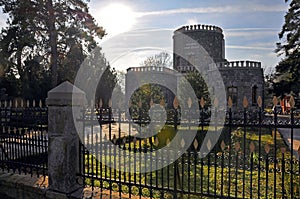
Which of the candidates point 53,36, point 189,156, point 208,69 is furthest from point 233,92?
point 189,156

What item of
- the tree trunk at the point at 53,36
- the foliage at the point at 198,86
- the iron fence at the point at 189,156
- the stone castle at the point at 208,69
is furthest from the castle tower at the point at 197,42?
the iron fence at the point at 189,156

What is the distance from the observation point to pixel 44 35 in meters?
17.0

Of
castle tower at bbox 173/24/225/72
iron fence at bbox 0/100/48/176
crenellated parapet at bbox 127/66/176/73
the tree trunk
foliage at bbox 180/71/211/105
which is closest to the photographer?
iron fence at bbox 0/100/48/176

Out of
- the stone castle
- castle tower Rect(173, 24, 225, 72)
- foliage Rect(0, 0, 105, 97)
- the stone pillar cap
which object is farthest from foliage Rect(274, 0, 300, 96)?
the stone pillar cap

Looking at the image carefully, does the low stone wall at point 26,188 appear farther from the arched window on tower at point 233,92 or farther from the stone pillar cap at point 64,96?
the arched window on tower at point 233,92

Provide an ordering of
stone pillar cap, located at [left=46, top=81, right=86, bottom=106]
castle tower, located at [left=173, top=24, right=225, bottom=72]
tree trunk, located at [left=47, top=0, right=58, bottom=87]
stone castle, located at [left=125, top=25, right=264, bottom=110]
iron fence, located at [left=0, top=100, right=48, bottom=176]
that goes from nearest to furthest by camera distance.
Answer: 1. stone pillar cap, located at [left=46, top=81, right=86, bottom=106]
2. iron fence, located at [left=0, top=100, right=48, bottom=176]
3. tree trunk, located at [left=47, top=0, right=58, bottom=87]
4. stone castle, located at [left=125, top=25, right=264, bottom=110]
5. castle tower, located at [left=173, top=24, right=225, bottom=72]

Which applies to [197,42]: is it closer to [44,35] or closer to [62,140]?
[44,35]

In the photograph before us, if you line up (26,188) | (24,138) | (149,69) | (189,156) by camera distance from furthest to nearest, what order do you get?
1. (149,69)
2. (24,138)
3. (26,188)
4. (189,156)

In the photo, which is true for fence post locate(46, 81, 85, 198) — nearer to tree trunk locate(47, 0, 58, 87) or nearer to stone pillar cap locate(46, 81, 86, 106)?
stone pillar cap locate(46, 81, 86, 106)

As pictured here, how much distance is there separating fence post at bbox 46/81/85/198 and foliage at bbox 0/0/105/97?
12.8 m

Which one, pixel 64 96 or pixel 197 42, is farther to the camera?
pixel 197 42

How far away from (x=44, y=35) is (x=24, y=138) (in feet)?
45.2

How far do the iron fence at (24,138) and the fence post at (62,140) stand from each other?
485 millimetres

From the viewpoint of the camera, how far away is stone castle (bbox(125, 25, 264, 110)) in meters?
21.0
